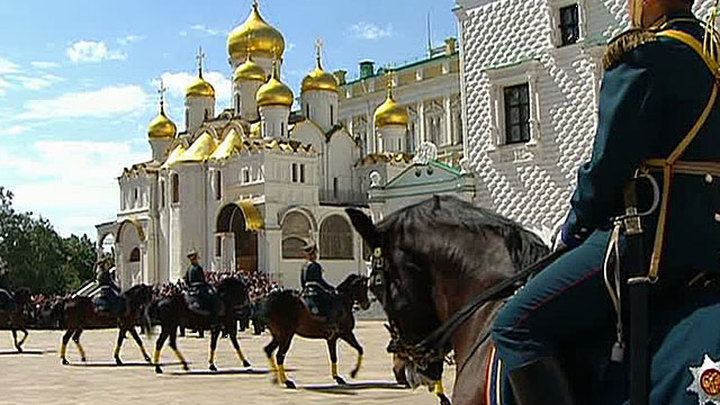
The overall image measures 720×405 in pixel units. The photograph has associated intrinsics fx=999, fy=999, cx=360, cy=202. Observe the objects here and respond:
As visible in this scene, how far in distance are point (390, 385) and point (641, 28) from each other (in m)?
11.6

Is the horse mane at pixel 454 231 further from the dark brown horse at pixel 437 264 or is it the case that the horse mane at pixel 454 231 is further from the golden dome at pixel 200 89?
the golden dome at pixel 200 89

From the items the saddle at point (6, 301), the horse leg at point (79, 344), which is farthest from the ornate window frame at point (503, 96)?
the saddle at point (6, 301)

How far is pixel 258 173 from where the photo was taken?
44.1 metres

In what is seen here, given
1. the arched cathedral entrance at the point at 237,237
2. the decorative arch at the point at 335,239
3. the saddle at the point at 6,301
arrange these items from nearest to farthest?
1. the saddle at the point at 6,301
2. the arched cathedral entrance at the point at 237,237
3. the decorative arch at the point at 335,239

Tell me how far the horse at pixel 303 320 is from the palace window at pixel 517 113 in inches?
345

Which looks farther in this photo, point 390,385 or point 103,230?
point 103,230

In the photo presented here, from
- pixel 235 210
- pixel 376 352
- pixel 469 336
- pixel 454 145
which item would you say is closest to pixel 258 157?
pixel 235 210

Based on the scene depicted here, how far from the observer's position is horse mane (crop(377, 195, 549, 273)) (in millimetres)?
3990

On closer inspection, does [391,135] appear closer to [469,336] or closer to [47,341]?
[47,341]

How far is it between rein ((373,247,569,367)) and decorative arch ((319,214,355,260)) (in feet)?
134

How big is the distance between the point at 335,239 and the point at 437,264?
137ft

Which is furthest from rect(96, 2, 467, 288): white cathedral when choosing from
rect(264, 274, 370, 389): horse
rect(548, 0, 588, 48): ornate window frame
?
rect(264, 274, 370, 389): horse

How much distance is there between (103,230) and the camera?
57.5 meters

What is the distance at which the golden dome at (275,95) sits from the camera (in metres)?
45.4
